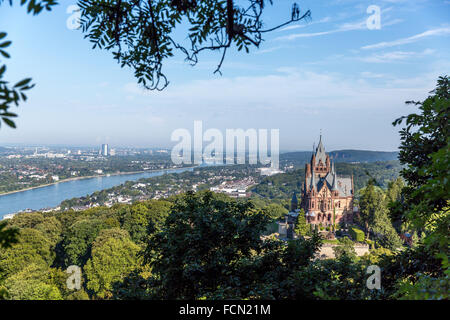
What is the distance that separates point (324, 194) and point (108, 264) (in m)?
26.8

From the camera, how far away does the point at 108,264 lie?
571 inches

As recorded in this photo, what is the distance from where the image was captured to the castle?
32531mm

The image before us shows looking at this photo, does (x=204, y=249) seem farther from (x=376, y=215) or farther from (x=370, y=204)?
(x=370, y=204)

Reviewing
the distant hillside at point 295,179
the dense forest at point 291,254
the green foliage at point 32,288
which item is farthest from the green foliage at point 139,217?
the distant hillside at point 295,179

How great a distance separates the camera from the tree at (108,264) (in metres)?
14.0

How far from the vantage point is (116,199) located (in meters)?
53.0

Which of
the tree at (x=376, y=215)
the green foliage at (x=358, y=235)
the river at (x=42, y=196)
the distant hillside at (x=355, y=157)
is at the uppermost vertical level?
the distant hillside at (x=355, y=157)

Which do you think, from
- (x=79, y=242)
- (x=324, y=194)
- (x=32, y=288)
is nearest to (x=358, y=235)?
(x=324, y=194)

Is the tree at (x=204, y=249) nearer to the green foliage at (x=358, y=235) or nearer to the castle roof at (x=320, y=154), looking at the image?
the green foliage at (x=358, y=235)

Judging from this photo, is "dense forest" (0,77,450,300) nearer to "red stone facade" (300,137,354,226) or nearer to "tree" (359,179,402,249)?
"tree" (359,179,402,249)

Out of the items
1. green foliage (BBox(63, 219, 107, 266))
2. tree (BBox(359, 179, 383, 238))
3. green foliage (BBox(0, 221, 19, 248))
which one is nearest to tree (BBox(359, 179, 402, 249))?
tree (BBox(359, 179, 383, 238))

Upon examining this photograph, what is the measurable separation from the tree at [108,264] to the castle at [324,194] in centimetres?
2363

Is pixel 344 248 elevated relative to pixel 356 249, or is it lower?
elevated
